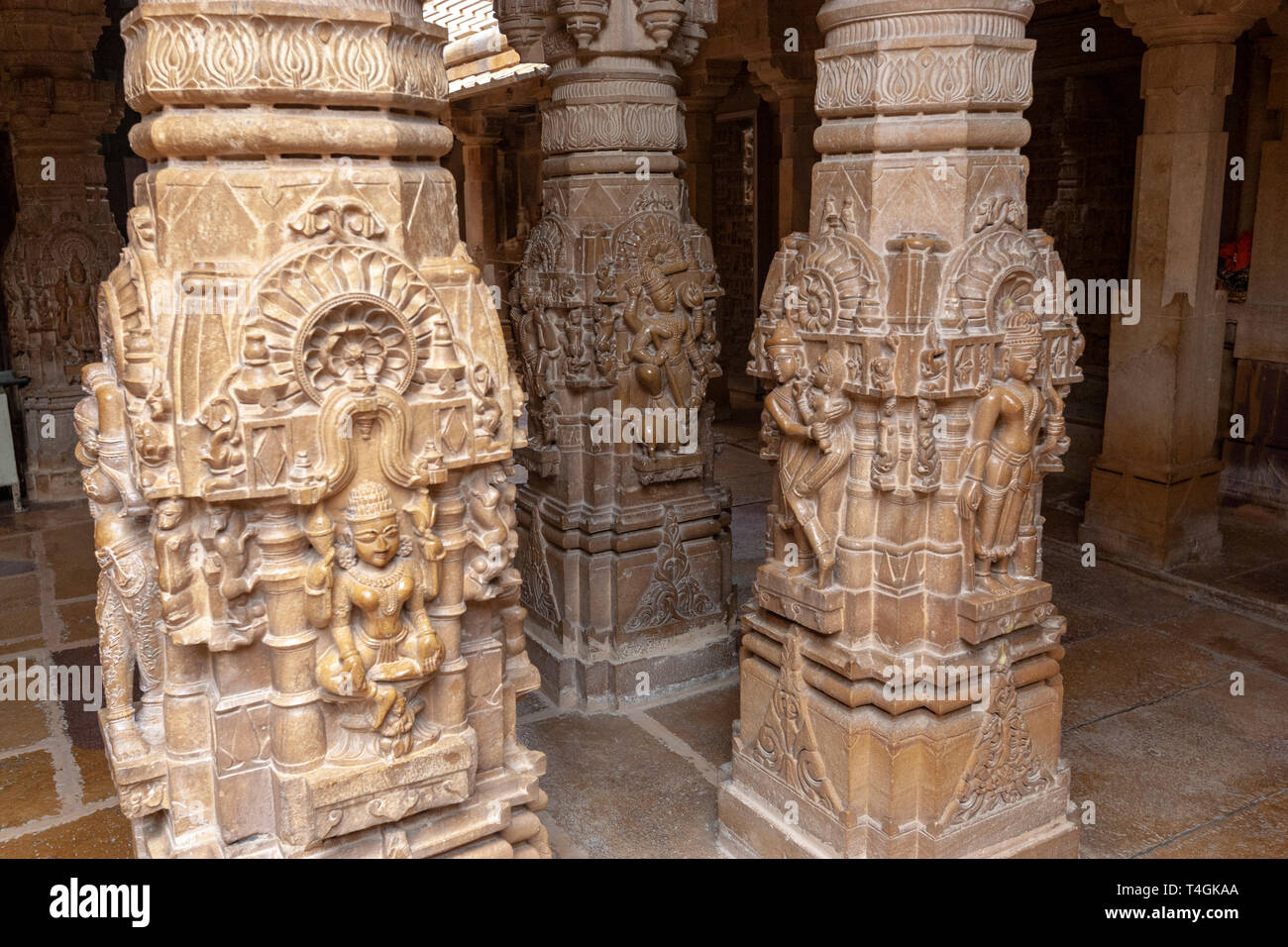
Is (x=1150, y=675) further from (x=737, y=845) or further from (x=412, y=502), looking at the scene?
(x=412, y=502)

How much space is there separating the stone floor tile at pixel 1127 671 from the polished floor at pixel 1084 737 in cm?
1

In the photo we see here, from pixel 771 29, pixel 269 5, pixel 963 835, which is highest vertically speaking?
pixel 771 29

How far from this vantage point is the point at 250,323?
2309 mm

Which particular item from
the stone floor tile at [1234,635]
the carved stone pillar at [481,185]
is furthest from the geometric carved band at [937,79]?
the carved stone pillar at [481,185]

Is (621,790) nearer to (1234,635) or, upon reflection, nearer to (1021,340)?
(1021,340)

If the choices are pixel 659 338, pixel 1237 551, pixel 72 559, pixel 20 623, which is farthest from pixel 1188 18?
pixel 72 559

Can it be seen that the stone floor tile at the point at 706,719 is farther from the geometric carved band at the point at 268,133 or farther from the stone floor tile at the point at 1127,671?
the geometric carved band at the point at 268,133

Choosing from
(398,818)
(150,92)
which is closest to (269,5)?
(150,92)

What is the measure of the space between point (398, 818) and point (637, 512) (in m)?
3.02

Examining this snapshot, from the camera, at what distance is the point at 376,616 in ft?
8.19

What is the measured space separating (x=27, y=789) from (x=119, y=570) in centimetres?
268

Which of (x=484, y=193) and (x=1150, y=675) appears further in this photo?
(x=484, y=193)

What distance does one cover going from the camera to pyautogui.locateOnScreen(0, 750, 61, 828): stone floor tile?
4359 millimetres

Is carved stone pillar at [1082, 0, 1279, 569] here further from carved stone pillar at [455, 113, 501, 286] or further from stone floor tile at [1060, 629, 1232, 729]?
carved stone pillar at [455, 113, 501, 286]
